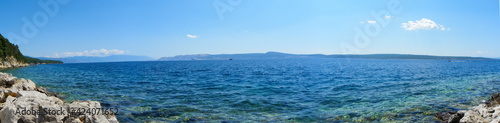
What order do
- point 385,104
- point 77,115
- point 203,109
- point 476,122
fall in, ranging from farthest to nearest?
point 385,104 < point 203,109 < point 476,122 < point 77,115

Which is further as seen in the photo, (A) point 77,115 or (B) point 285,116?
(B) point 285,116

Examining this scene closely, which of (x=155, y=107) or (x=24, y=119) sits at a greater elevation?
(x=24, y=119)

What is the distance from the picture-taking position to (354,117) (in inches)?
656

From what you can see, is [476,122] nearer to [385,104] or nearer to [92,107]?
[385,104]

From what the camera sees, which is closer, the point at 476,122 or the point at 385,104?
the point at 476,122

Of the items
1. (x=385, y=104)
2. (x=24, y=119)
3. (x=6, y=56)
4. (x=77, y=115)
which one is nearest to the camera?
(x=24, y=119)

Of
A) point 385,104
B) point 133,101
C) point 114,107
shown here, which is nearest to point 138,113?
point 114,107

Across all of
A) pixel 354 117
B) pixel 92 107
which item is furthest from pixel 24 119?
pixel 354 117

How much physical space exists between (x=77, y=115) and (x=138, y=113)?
6.57 meters

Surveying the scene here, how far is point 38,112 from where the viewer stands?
34.5 ft

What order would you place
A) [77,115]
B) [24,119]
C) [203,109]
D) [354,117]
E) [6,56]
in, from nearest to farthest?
1. [24,119]
2. [77,115]
3. [354,117]
4. [203,109]
5. [6,56]

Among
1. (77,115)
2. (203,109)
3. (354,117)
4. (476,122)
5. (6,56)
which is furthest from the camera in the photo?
(6,56)

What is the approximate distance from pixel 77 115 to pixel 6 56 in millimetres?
123111

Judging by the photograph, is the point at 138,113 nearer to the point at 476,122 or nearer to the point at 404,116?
the point at 404,116
